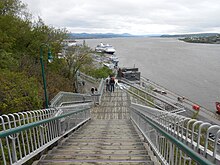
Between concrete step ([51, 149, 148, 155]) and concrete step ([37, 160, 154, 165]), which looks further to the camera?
concrete step ([51, 149, 148, 155])

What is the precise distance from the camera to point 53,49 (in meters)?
19.2

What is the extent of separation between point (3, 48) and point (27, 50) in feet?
12.7

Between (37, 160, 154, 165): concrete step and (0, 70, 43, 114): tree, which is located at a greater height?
(0, 70, 43, 114): tree

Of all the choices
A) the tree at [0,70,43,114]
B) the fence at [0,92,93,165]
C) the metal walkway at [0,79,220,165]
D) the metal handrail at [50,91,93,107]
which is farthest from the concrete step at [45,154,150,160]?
the metal handrail at [50,91,93,107]

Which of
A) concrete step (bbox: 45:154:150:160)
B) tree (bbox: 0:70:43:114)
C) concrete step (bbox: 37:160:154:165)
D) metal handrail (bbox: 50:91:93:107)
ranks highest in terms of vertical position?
tree (bbox: 0:70:43:114)

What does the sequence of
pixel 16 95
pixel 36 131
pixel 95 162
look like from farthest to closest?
pixel 16 95 → pixel 36 131 → pixel 95 162

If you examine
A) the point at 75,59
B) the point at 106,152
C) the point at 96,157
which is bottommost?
the point at 106,152

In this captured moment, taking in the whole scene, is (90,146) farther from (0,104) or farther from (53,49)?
(53,49)

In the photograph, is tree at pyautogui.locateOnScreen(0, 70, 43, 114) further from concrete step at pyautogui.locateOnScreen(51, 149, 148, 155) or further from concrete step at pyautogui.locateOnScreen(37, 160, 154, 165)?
concrete step at pyautogui.locateOnScreen(37, 160, 154, 165)

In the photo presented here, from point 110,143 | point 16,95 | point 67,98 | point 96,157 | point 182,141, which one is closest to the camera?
point 182,141

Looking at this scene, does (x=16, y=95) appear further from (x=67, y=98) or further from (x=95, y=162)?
(x=95, y=162)

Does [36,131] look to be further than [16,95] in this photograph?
No

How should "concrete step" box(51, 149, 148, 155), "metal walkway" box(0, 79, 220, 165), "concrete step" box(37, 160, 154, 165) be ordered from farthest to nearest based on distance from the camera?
"concrete step" box(51, 149, 148, 155) → "concrete step" box(37, 160, 154, 165) → "metal walkway" box(0, 79, 220, 165)

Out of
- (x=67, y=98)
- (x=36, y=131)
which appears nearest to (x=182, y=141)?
(x=36, y=131)
